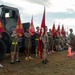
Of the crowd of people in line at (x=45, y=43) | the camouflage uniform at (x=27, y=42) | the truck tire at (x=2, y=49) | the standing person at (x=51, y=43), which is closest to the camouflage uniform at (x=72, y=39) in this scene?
the crowd of people in line at (x=45, y=43)

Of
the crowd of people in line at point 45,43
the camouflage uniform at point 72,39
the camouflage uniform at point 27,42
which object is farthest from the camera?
the camouflage uniform at point 72,39

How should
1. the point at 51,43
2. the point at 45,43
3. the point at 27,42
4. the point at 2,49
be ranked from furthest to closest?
the point at 51,43 → the point at 27,42 → the point at 45,43 → the point at 2,49

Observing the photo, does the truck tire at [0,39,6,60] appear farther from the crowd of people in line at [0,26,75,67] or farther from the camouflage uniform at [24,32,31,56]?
the camouflage uniform at [24,32,31,56]

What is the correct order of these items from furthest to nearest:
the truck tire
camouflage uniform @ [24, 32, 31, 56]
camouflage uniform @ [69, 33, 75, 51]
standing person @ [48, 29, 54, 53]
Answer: camouflage uniform @ [69, 33, 75, 51] < standing person @ [48, 29, 54, 53] < camouflage uniform @ [24, 32, 31, 56] < the truck tire

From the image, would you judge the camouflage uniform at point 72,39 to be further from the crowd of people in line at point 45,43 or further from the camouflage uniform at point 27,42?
the camouflage uniform at point 27,42

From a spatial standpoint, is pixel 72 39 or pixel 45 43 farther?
pixel 72 39

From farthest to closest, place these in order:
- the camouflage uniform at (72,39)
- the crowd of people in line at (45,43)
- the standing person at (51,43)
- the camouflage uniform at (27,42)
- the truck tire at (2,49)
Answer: the camouflage uniform at (72,39)
the standing person at (51,43)
the camouflage uniform at (27,42)
the crowd of people in line at (45,43)
the truck tire at (2,49)

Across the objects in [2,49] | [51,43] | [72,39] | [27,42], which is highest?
[27,42]

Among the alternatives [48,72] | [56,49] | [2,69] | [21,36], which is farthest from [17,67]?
[56,49]

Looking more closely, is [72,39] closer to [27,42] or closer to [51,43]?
[51,43]

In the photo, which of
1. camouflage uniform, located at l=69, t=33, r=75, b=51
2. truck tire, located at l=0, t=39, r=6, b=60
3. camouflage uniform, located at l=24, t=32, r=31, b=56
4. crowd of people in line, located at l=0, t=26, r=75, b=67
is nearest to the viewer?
truck tire, located at l=0, t=39, r=6, b=60

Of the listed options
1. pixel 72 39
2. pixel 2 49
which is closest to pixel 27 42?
pixel 2 49

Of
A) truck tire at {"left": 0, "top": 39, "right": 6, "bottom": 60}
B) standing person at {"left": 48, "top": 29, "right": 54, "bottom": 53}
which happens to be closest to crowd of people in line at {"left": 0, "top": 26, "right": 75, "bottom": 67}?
standing person at {"left": 48, "top": 29, "right": 54, "bottom": 53}

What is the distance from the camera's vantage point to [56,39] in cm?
1778
